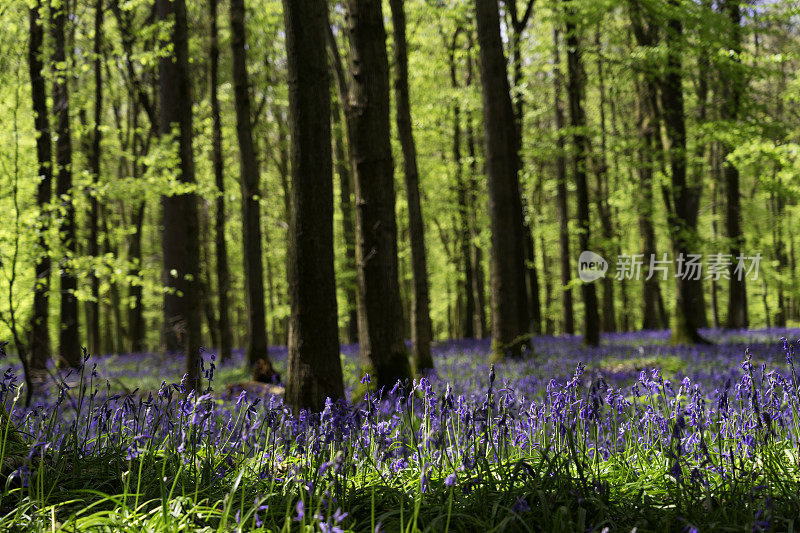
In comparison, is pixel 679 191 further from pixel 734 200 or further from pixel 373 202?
pixel 373 202

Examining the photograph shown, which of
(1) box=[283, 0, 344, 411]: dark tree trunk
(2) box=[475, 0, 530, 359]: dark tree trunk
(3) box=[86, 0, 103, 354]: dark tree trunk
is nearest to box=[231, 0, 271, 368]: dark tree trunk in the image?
(3) box=[86, 0, 103, 354]: dark tree trunk

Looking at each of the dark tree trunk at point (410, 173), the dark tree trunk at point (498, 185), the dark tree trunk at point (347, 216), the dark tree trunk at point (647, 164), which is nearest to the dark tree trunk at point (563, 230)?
the dark tree trunk at point (647, 164)

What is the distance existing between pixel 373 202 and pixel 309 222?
2.10 metres

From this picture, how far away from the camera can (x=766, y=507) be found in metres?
2.81

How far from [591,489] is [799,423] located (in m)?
1.99

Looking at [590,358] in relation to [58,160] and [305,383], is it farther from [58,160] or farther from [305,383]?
[58,160]

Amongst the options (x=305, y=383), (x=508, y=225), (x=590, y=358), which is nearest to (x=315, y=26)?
(x=305, y=383)

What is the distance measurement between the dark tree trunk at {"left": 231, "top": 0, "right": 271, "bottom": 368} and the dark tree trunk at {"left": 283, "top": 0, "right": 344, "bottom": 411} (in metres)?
7.14

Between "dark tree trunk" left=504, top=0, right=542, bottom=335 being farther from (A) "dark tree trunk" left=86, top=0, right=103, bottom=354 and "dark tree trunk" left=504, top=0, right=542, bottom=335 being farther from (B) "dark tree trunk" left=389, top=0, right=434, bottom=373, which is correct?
(A) "dark tree trunk" left=86, top=0, right=103, bottom=354

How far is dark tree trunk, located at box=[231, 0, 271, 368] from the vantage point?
12812 millimetres

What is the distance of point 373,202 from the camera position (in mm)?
7820

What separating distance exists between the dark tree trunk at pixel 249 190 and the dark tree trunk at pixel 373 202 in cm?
554

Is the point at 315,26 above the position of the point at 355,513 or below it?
above

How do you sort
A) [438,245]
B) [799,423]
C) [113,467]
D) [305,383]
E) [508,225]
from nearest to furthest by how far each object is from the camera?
1. [113,467]
2. [799,423]
3. [305,383]
4. [508,225]
5. [438,245]
